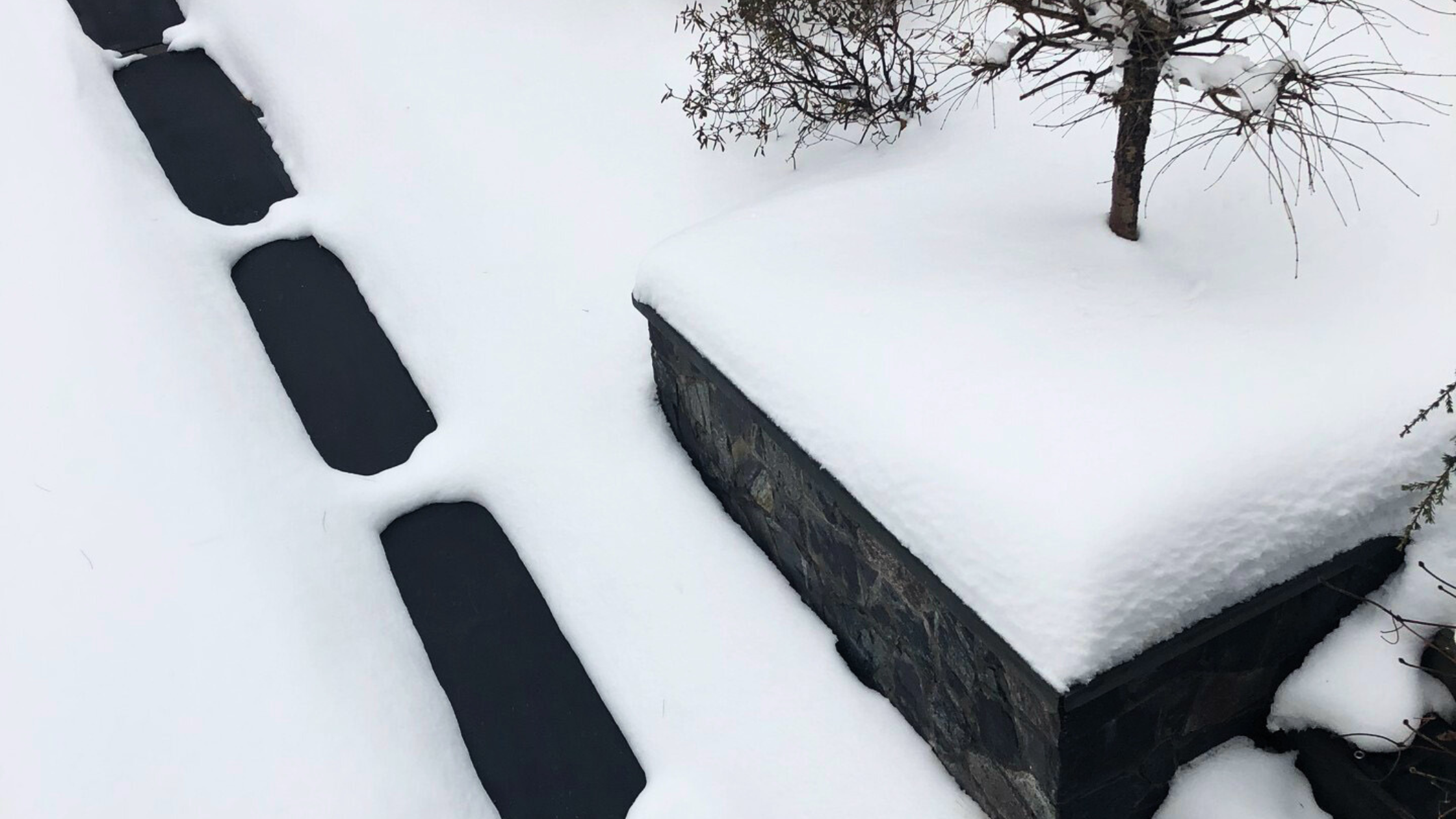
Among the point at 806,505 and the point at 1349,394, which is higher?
the point at 1349,394

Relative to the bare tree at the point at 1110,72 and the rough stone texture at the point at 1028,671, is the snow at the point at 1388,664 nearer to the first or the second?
the rough stone texture at the point at 1028,671

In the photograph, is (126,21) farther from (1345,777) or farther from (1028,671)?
(1345,777)

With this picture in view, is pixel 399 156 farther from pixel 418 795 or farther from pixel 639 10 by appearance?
pixel 418 795

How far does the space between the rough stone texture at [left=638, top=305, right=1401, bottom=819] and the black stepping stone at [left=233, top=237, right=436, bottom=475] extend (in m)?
1.39

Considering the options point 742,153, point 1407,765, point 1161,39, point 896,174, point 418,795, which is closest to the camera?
point 1407,765

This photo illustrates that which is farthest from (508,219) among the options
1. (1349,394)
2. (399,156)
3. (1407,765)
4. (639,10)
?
(1407,765)

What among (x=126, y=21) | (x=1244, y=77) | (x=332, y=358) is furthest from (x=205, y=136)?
(x=1244, y=77)

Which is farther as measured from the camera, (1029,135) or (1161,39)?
(1029,135)

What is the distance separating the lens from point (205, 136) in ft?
15.9

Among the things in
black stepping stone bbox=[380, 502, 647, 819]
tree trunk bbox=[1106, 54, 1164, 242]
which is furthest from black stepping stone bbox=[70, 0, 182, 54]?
tree trunk bbox=[1106, 54, 1164, 242]

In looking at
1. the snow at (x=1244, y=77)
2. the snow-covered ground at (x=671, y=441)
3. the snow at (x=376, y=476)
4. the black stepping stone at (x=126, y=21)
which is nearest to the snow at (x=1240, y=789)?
the snow-covered ground at (x=671, y=441)

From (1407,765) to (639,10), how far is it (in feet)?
14.8

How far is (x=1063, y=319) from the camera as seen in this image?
7.77 feet

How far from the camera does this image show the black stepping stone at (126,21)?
5484 millimetres
